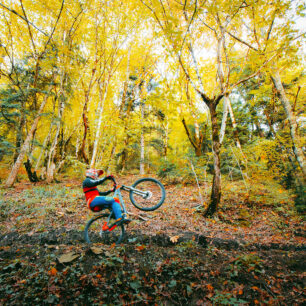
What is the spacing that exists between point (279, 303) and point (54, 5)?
13100 mm

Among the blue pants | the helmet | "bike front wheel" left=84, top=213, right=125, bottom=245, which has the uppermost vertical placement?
the helmet

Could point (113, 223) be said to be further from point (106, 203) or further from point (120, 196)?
point (120, 196)

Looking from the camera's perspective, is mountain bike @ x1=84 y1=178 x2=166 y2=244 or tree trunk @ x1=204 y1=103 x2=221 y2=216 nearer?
mountain bike @ x1=84 y1=178 x2=166 y2=244

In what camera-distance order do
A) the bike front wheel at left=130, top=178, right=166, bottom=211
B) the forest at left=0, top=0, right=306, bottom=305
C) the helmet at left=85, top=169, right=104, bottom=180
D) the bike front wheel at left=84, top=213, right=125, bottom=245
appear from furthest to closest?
the bike front wheel at left=84, top=213, right=125, bottom=245 → the helmet at left=85, top=169, right=104, bottom=180 → the bike front wheel at left=130, top=178, right=166, bottom=211 → the forest at left=0, top=0, right=306, bottom=305

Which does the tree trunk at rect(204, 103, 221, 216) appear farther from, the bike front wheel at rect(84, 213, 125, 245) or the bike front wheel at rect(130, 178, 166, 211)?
the bike front wheel at rect(84, 213, 125, 245)

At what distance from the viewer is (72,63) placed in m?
9.74

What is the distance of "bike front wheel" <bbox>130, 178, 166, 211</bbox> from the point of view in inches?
161

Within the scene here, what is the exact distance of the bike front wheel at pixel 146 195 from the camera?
4.09m

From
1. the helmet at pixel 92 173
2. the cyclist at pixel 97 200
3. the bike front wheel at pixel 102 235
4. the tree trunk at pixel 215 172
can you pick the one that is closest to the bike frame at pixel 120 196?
the cyclist at pixel 97 200

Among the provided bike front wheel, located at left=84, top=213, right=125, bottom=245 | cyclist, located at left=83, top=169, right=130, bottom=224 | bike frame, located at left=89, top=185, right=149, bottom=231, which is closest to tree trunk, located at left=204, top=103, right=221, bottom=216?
bike frame, located at left=89, top=185, right=149, bottom=231

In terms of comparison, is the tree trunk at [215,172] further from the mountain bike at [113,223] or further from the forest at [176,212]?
Result: the mountain bike at [113,223]

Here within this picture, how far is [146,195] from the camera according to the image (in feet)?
13.5

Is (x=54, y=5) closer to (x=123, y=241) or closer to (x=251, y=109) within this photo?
(x=123, y=241)

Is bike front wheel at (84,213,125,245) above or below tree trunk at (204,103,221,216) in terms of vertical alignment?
below
